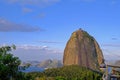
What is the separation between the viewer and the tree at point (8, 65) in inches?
819

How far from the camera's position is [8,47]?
22000 mm

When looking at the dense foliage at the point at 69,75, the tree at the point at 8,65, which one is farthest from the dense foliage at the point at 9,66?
the dense foliage at the point at 69,75

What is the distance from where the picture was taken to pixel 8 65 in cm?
2166

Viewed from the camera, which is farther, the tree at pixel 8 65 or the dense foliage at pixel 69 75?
the dense foliage at pixel 69 75

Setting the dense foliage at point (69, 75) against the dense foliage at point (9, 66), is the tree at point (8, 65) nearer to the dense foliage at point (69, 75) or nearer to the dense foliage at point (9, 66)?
the dense foliage at point (9, 66)

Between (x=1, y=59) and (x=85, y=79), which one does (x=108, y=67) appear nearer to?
(x=1, y=59)

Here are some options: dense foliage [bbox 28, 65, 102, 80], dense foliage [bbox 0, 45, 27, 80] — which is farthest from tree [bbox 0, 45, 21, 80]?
Result: dense foliage [bbox 28, 65, 102, 80]

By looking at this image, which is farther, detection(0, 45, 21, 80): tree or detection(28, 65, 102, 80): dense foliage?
detection(28, 65, 102, 80): dense foliage

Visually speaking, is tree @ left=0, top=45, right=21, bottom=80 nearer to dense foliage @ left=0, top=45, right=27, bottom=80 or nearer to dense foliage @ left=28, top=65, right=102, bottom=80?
dense foliage @ left=0, top=45, right=27, bottom=80

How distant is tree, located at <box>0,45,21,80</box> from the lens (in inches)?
819

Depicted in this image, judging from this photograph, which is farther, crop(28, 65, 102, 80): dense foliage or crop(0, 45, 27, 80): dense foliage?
crop(28, 65, 102, 80): dense foliage

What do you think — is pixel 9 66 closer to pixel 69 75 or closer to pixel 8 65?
pixel 8 65

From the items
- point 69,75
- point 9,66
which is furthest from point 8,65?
point 69,75

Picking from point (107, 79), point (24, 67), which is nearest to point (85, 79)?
point (24, 67)
